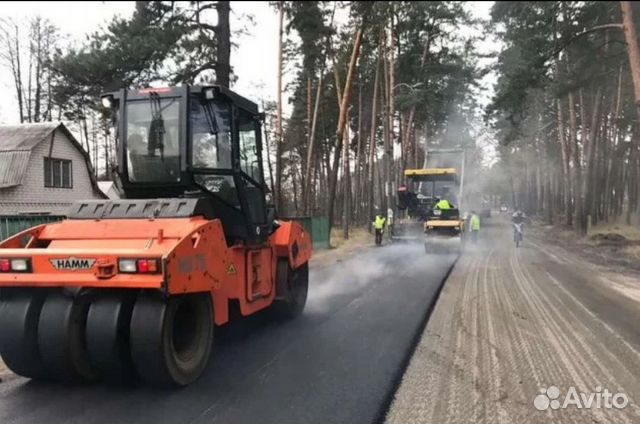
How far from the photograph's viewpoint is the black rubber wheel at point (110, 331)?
14.4 feet

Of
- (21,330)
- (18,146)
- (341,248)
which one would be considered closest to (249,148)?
(21,330)

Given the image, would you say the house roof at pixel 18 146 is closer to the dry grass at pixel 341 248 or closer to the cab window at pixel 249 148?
the dry grass at pixel 341 248

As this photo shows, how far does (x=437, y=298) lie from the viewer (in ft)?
30.1

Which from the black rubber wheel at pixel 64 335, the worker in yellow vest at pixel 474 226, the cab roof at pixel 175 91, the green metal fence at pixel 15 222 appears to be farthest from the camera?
the worker in yellow vest at pixel 474 226

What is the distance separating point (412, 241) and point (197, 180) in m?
17.7

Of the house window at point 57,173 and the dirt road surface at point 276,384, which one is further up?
the house window at point 57,173

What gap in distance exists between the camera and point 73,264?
437cm

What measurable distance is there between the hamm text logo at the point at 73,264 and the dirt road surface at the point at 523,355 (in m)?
2.61

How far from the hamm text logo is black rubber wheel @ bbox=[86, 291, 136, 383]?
1.12 feet

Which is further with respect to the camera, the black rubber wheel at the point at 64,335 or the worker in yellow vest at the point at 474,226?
the worker in yellow vest at the point at 474,226

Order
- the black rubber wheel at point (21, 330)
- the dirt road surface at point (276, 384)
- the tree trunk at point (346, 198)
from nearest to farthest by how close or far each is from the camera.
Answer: the dirt road surface at point (276, 384) → the black rubber wheel at point (21, 330) → the tree trunk at point (346, 198)

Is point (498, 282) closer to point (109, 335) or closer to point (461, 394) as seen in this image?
point (461, 394)

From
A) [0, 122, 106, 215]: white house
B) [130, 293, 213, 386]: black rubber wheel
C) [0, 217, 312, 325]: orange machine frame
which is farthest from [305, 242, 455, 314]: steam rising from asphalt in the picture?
[0, 122, 106, 215]: white house

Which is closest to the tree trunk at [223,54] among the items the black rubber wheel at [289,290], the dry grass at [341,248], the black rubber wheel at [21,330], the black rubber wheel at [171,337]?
the dry grass at [341,248]
